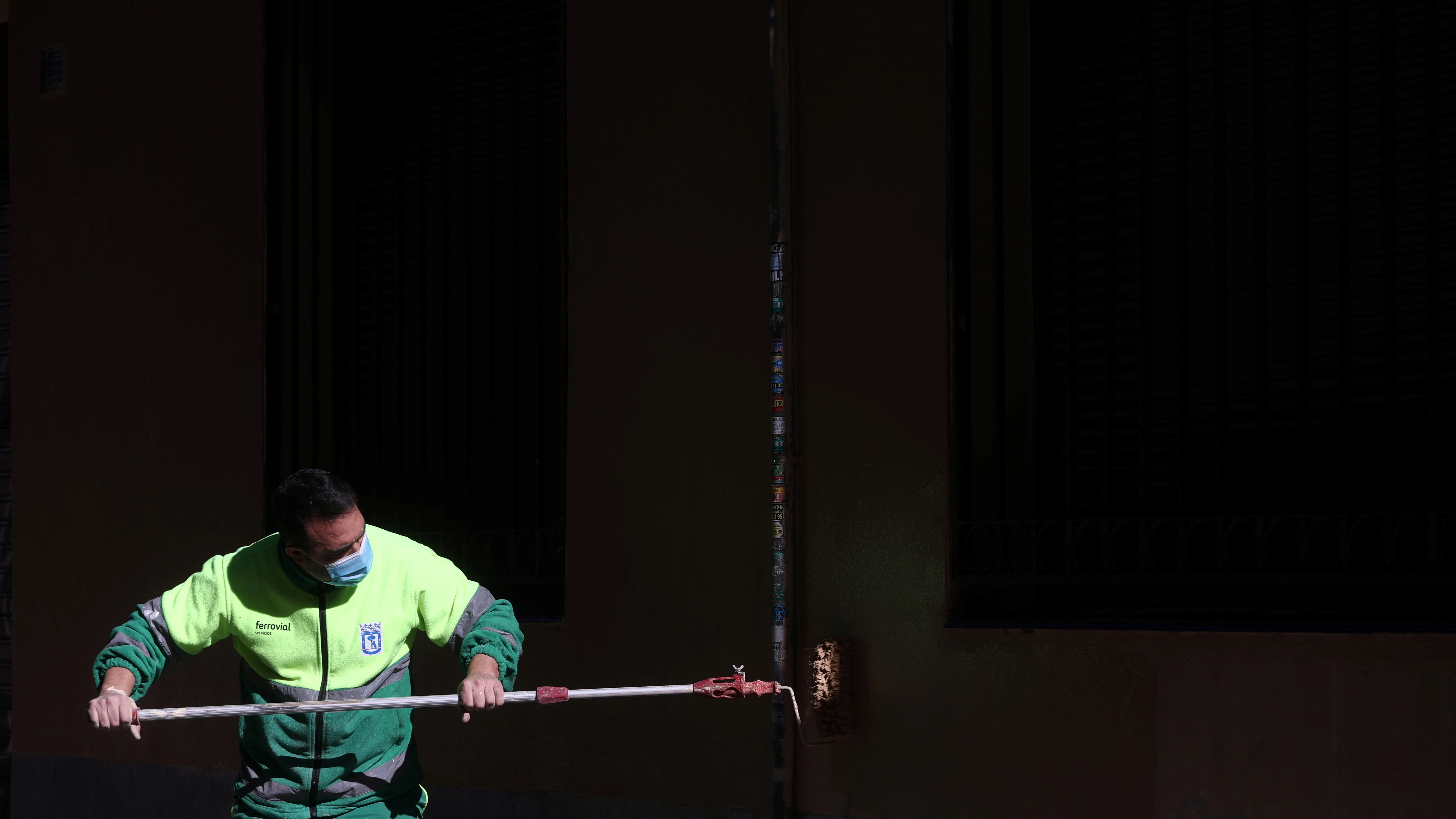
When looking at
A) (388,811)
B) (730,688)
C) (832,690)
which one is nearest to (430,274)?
(832,690)

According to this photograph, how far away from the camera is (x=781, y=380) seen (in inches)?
246

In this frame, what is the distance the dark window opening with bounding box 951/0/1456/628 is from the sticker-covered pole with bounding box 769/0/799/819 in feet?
2.23

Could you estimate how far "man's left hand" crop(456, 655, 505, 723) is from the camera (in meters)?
4.19

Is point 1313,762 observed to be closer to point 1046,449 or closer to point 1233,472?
point 1233,472

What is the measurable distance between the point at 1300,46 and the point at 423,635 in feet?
15.3

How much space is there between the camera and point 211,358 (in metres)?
8.22

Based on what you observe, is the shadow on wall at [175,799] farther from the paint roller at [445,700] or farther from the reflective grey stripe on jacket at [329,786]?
the reflective grey stripe on jacket at [329,786]

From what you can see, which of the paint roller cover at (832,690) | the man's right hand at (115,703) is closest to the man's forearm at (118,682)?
the man's right hand at (115,703)

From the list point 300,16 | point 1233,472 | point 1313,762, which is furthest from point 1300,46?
point 300,16

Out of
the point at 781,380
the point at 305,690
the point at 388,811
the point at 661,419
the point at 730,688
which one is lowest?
the point at 388,811

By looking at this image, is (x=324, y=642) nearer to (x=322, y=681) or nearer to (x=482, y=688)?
(x=322, y=681)

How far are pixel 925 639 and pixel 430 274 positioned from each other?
11.0ft

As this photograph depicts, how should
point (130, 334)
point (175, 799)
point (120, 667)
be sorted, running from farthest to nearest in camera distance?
point (130, 334) → point (175, 799) → point (120, 667)

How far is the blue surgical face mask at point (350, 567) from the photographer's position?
14.2ft
